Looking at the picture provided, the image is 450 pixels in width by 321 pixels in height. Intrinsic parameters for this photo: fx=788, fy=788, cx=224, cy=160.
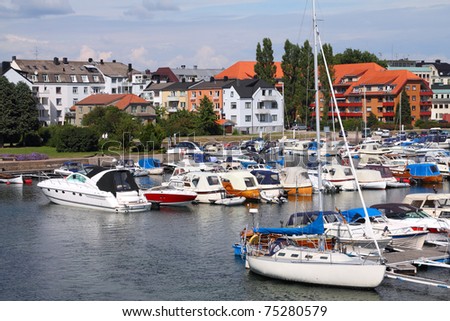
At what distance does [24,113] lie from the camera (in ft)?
245

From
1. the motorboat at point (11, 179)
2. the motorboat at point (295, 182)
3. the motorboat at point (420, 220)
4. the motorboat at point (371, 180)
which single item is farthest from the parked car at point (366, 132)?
the motorboat at point (420, 220)

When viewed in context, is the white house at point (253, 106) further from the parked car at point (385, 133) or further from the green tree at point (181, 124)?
the parked car at point (385, 133)

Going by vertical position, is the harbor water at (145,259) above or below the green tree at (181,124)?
below

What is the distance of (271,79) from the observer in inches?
3954

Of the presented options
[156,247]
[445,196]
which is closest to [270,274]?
[156,247]

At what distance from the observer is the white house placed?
95500mm

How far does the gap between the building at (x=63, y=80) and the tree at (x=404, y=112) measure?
3692cm

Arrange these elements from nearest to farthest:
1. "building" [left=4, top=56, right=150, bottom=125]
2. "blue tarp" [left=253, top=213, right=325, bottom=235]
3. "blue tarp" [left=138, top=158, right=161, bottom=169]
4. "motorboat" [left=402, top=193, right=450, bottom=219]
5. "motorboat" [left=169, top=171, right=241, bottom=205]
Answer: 1. "blue tarp" [left=253, top=213, right=325, bottom=235]
2. "motorboat" [left=402, top=193, right=450, bottom=219]
3. "motorboat" [left=169, top=171, right=241, bottom=205]
4. "blue tarp" [left=138, top=158, right=161, bottom=169]
5. "building" [left=4, top=56, right=150, bottom=125]

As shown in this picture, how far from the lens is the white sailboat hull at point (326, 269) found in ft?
74.0

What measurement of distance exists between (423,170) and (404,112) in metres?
49.1

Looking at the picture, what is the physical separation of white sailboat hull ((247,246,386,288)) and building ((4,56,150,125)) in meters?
75.9

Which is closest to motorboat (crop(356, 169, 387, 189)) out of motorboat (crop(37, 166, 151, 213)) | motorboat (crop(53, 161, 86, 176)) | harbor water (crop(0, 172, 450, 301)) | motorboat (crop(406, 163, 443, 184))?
motorboat (crop(406, 163, 443, 184))

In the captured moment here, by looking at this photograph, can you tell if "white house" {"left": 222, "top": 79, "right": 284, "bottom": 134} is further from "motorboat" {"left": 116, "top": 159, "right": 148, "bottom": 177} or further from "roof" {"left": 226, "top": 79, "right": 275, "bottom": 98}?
"motorboat" {"left": 116, "top": 159, "right": 148, "bottom": 177}
